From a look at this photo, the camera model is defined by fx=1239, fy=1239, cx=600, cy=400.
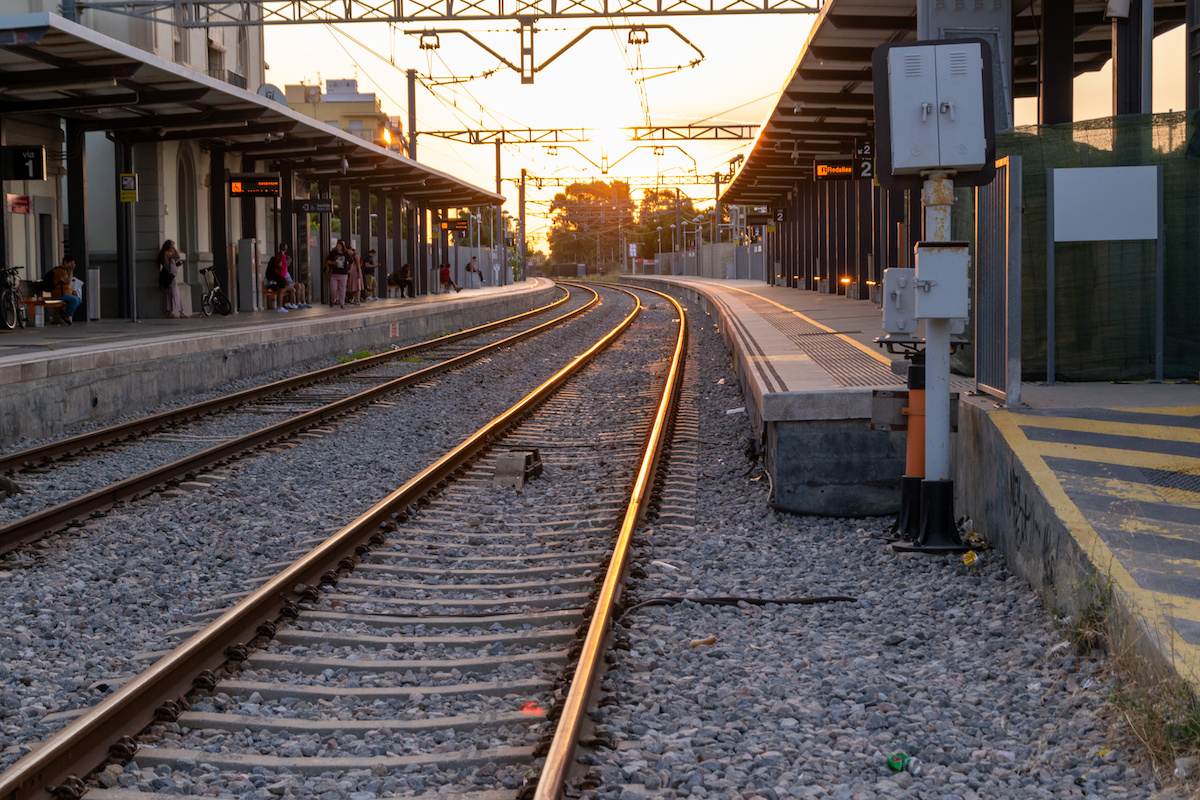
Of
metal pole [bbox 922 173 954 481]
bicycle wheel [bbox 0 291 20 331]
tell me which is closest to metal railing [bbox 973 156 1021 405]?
metal pole [bbox 922 173 954 481]

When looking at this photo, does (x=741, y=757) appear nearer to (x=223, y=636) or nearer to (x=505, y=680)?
(x=505, y=680)

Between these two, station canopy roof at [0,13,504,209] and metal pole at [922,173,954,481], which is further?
station canopy roof at [0,13,504,209]

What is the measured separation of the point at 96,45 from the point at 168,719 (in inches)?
522

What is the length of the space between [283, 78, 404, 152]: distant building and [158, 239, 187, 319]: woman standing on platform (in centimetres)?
7064

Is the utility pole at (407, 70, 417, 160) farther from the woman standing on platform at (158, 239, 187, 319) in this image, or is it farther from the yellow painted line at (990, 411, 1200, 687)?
the yellow painted line at (990, 411, 1200, 687)

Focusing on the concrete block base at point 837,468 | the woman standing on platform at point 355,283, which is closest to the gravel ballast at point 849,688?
the concrete block base at point 837,468

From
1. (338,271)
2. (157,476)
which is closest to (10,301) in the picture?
(338,271)

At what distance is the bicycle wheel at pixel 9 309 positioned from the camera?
19156mm

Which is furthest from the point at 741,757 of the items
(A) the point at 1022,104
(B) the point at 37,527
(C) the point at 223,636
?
(A) the point at 1022,104

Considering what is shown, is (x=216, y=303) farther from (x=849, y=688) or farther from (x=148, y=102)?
(x=849, y=688)

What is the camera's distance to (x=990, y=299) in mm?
7477

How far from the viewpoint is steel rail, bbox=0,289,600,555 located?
7.12 metres

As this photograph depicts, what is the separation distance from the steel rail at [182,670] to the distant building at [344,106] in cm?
8967

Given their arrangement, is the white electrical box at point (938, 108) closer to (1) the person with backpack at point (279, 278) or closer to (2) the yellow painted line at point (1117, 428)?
(2) the yellow painted line at point (1117, 428)
